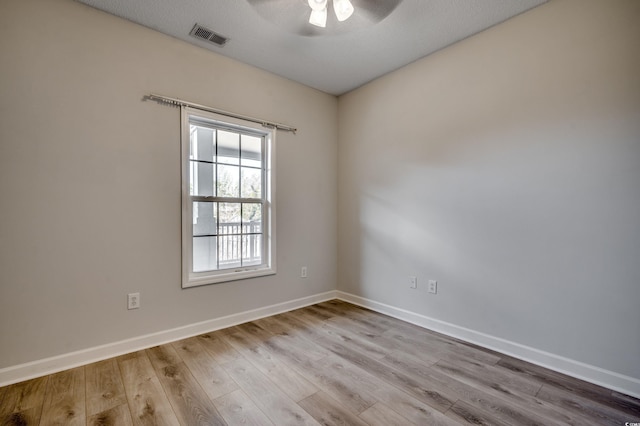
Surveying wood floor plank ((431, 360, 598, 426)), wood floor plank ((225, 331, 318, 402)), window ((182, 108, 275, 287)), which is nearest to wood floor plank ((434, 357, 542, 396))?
wood floor plank ((431, 360, 598, 426))

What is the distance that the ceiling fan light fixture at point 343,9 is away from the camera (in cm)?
187

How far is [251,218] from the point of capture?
3.06 metres

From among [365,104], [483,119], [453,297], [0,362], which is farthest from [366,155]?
[0,362]

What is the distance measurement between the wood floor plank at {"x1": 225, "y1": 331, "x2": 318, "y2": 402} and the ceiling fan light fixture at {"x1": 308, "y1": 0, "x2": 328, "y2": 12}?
2.47 m

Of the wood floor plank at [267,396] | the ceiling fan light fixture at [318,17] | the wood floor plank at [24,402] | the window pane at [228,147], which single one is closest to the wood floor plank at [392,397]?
the wood floor plank at [267,396]

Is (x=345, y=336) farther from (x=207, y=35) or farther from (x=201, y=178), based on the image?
(x=207, y=35)

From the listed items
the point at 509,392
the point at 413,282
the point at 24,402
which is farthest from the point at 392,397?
the point at 24,402

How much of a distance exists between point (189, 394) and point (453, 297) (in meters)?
2.20

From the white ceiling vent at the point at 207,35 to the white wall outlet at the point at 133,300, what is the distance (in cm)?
221

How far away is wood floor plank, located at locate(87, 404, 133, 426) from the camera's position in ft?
4.91

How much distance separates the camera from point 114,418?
1.53 metres

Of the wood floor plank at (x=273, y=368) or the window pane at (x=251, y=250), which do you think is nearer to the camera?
the wood floor plank at (x=273, y=368)

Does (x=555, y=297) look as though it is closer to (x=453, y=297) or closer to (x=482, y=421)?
(x=453, y=297)

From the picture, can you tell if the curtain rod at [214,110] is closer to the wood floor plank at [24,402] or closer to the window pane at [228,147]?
the window pane at [228,147]
